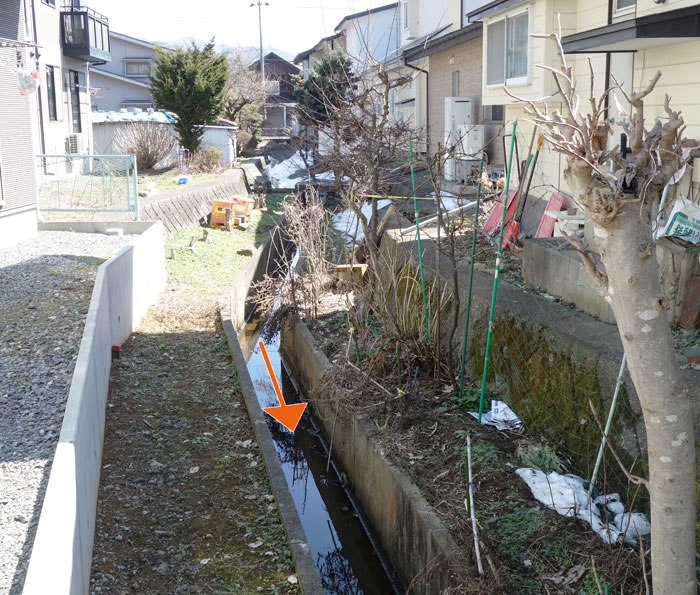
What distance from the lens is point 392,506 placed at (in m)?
6.54

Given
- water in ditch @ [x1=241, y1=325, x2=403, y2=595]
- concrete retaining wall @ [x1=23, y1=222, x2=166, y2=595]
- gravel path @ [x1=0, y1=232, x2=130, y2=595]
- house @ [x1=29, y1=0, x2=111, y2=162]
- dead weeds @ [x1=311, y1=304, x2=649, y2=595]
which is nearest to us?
concrete retaining wall @ [x1=23, y1=222, x2=166, y2=595]

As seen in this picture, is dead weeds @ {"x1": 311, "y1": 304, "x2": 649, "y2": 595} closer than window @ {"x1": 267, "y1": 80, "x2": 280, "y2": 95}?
Yes

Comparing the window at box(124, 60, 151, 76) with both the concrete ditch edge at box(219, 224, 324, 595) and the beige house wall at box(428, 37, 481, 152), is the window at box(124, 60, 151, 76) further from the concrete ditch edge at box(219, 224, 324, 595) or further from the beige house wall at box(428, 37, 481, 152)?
the concrete ditch edge at box(219, 224, 324, 595)

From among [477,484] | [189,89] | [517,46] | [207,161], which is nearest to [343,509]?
[477,484]

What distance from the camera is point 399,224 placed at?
44.1 ft

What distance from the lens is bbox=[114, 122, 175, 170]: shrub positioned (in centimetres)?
2497

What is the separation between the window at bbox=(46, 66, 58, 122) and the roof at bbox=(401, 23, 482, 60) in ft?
34.5

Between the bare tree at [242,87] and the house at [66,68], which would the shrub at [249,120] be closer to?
the bare tree at [242,87]

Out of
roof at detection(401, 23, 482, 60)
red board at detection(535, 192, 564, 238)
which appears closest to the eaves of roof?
roof at detection(401, 23, 482, 60)

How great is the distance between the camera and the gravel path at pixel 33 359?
450 centimetres

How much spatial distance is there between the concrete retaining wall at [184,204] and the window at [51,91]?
180 inches

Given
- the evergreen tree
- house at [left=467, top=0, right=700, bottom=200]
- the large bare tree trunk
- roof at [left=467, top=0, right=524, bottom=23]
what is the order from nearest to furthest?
the large bare tree trunk < house at [left=467, top=0, right=700, bottom=200] < roof at [left=467, top=0, right=524, bottom=23] < the evergreen tree

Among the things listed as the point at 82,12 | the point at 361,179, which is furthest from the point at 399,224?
the point at 82,12

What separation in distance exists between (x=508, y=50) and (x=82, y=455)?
10356 mm
